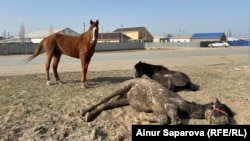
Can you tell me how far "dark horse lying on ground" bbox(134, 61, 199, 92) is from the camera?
33.9ft

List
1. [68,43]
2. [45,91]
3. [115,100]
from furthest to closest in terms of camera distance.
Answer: [68,43] < [45,91] < [115,100]

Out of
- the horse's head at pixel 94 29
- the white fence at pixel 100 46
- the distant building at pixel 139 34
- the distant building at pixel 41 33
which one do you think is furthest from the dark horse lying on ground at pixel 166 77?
the distant building at pixel 139 34

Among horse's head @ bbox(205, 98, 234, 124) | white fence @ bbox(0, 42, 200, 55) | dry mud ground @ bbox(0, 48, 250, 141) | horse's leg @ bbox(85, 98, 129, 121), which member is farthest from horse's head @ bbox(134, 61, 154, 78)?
white fence @ bbox(0, 42, 200, 55)

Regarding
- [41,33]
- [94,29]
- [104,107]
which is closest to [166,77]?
[104,107]

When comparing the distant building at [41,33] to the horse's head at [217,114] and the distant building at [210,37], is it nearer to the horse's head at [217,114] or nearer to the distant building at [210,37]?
the distant building at [210,37]

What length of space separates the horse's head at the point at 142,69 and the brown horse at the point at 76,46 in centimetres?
207

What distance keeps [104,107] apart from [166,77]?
307cm

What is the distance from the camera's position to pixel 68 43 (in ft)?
42.4

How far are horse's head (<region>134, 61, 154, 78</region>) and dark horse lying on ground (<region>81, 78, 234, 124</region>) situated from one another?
2214mm

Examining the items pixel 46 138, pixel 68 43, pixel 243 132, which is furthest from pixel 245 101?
pixel 68 43

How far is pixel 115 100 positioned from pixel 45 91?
3.30 metres

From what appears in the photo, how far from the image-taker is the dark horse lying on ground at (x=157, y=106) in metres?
6.84

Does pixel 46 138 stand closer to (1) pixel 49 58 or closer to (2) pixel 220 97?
(2) pixel 220 97

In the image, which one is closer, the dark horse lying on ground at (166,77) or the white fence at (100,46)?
the dark horse lying on ground at (166,77)
